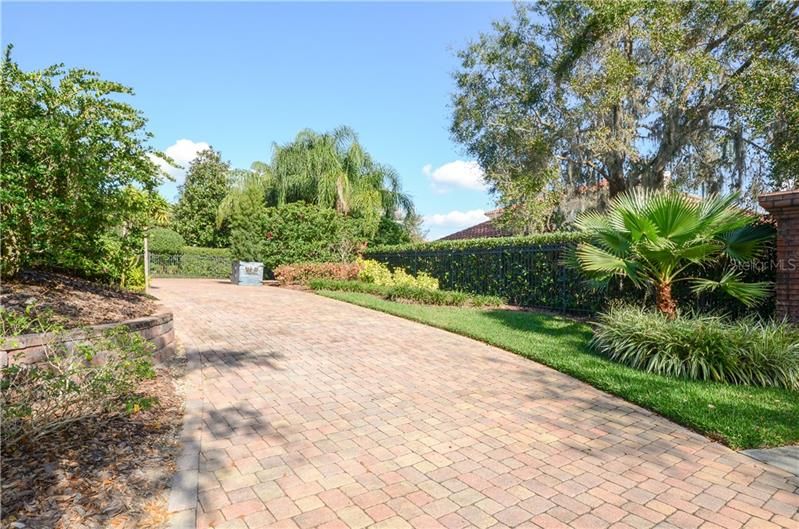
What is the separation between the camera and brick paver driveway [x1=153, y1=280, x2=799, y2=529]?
2469 mm

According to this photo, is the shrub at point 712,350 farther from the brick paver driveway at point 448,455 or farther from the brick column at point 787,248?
the brick paver driveway at point 448,455

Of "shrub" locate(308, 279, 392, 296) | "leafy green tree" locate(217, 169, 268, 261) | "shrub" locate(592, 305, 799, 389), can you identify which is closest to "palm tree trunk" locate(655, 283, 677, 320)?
"shrub" locate(592, 305, 799, 389)

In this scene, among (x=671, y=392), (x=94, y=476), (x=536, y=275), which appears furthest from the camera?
(x=536, y=275)

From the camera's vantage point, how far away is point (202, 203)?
3020 centimetres

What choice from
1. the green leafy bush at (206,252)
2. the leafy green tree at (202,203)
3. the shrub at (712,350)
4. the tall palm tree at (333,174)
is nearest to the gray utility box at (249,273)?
the tall palm tree at (333,174)

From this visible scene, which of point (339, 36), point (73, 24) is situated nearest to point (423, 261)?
point (339, 36)

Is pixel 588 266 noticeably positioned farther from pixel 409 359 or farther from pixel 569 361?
pixel 409 359

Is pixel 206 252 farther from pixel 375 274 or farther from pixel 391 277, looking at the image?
pixel 391 277

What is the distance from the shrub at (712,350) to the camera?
4.72m

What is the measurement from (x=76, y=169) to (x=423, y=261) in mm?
10360

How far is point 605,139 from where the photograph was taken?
39.1 feet

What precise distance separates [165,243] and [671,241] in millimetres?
21805

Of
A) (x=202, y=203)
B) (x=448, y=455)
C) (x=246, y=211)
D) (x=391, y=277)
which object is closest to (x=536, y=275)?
(x=391, y=277)

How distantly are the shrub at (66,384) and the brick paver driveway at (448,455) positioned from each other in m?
0.72
